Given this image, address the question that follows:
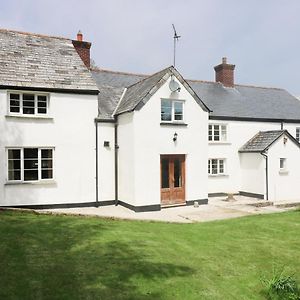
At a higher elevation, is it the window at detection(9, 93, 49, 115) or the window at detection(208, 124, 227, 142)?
the window at detection(9, 93, 49, 115)

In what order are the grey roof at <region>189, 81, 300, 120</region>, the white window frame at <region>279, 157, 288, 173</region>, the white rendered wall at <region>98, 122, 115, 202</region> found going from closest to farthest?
1. the white rendered wall at <region>98, 122, 115, 202</region>
2. the white window frame at <region>279, 157, 288, 173</region>
3. the grey roof at <region>189, 81, 300, 120</region>

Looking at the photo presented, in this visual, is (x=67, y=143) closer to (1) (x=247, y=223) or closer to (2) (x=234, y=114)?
(1) (x=247, y=223)

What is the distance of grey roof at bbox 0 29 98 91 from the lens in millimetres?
16750

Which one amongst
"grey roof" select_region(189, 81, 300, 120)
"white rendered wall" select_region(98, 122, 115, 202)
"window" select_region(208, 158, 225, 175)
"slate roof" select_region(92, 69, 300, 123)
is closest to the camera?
"white rendered wall" select_region(98, 122, 115, 202)

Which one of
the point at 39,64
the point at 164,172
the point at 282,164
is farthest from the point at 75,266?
the point at 282,164

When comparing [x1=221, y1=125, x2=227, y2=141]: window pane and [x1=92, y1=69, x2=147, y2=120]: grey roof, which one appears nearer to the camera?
[x1=92, y1=69, x2=147, y2=120]: grey roof

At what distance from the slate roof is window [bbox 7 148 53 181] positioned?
3.93 m

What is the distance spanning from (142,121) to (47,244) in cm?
916

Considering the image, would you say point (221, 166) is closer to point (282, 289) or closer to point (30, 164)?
point (30, 164)

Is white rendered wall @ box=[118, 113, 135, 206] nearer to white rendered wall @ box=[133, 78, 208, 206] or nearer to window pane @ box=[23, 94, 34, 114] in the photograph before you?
white rendered wall @ box=[133, 78, 208, 206]

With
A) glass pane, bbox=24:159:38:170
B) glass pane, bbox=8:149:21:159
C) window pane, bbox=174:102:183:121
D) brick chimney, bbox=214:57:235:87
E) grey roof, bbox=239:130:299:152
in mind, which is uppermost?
brick chimney, bbox=214:57:235:87

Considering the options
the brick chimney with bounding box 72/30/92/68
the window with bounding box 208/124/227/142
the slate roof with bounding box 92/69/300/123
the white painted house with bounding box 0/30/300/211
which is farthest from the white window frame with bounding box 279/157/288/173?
the brick chimney with bounding box 72/30/92/68

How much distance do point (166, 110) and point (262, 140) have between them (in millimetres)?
8325

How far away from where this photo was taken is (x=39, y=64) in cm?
1795
